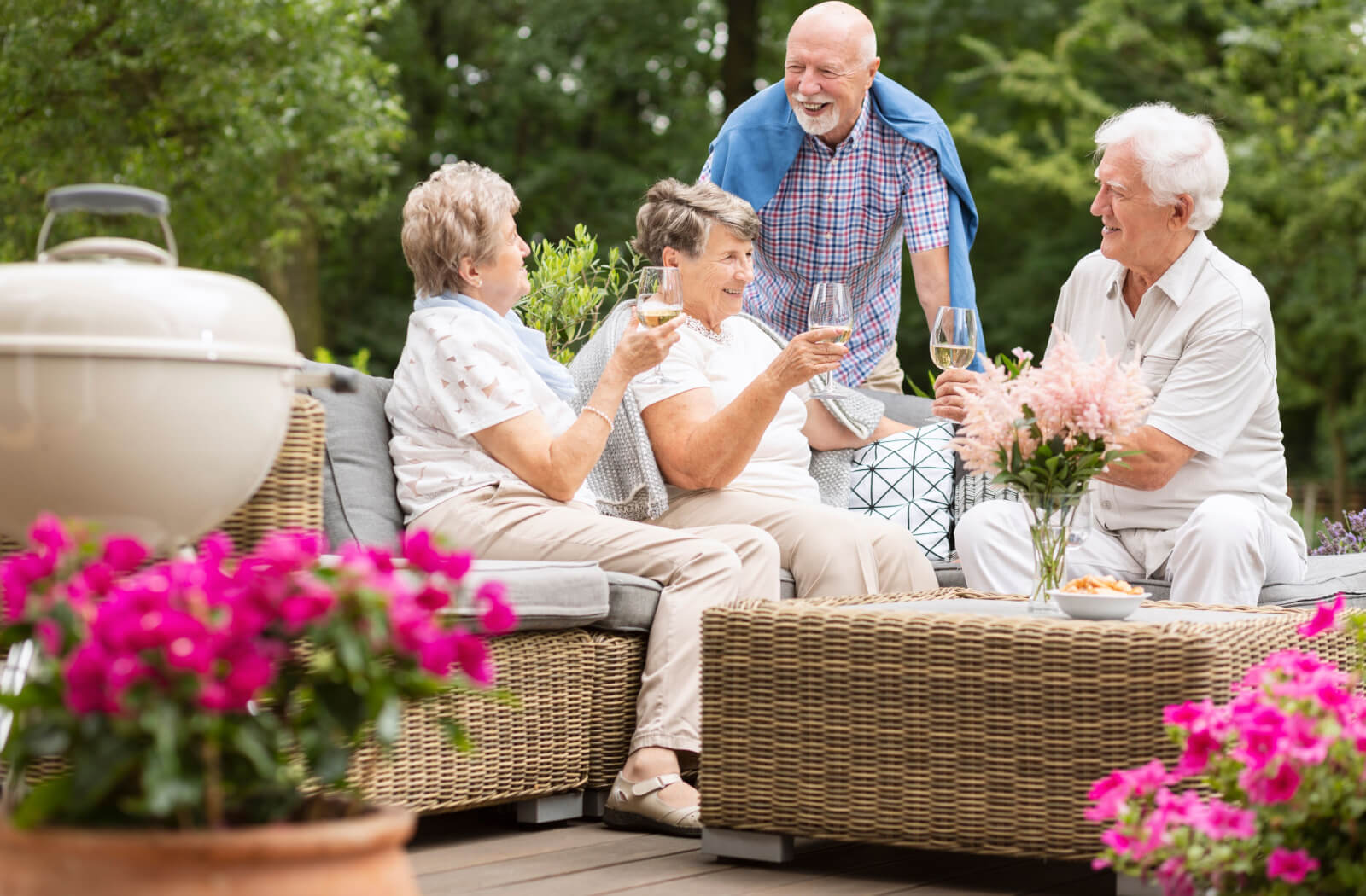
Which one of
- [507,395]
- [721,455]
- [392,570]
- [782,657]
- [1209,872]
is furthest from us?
[721,455]

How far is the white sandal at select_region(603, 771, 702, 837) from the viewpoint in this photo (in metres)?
2.81

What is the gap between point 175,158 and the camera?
28.3ft

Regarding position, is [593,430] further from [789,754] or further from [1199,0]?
[1199,0]

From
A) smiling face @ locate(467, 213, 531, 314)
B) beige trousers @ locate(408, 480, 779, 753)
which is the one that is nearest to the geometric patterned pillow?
beige trousers @ locate(408, 480, 779, 753)

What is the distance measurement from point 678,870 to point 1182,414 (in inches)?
59.3

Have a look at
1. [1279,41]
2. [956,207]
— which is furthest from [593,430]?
[1279,41]

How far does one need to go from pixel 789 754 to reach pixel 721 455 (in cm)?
88

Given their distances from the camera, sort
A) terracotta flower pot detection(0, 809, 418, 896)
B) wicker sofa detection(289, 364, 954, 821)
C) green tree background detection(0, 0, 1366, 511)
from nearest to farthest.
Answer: terracotta flower pot detection(0, 809, 418, 896) < wicker sofa detection(289, 364, 954, 821) < green tree background detection(0, 0, 1366, 511)

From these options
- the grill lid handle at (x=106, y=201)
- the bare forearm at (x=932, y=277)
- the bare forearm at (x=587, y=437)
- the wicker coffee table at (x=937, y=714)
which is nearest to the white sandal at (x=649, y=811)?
the wicker coffee table at (x=937, y=714)

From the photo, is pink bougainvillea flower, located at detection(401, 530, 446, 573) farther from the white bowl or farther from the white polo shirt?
the white polo shirt

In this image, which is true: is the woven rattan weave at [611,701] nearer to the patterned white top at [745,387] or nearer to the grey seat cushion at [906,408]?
the patterned white top at [745,387]

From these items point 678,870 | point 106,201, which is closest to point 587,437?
point 678,870

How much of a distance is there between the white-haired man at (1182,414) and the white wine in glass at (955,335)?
1.19 ft

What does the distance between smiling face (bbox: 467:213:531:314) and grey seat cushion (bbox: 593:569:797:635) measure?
0.60 meters
